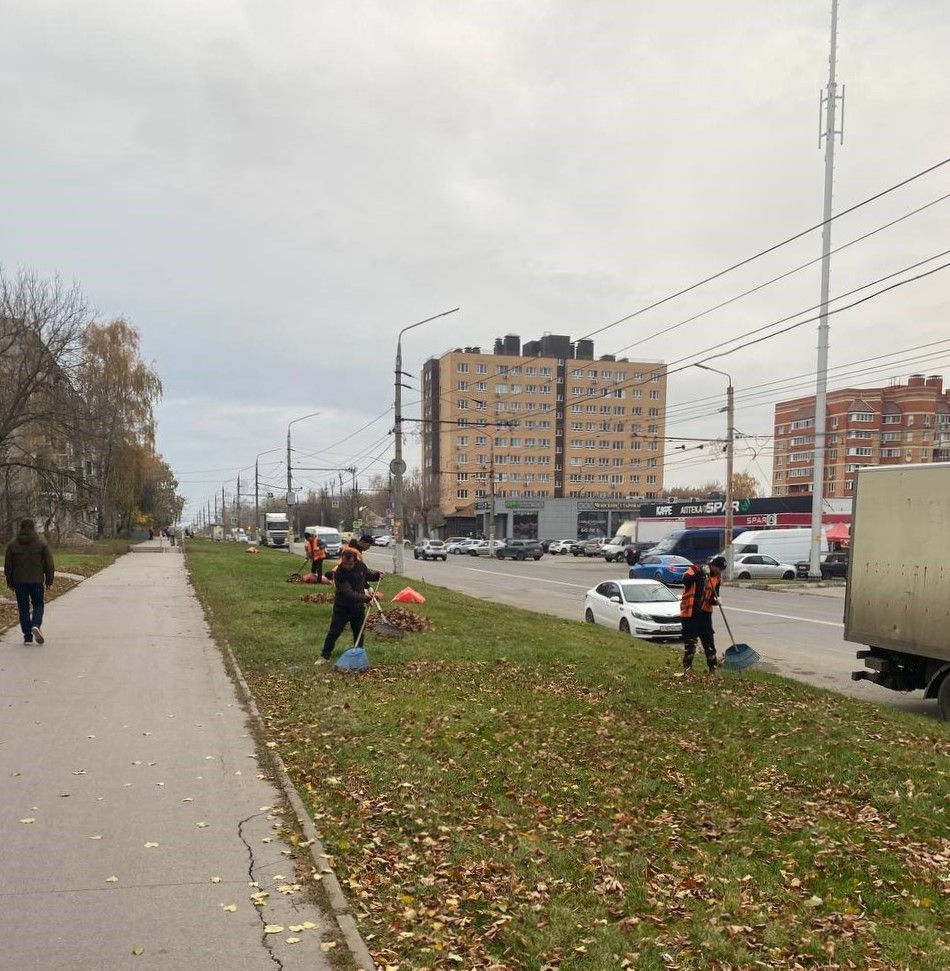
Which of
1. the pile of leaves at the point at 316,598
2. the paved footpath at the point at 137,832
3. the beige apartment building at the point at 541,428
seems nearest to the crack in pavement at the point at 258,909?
the paved footpath at the point at 137,832

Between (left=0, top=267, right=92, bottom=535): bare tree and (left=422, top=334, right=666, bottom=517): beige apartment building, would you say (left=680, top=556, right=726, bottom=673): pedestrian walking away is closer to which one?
(left=0, top=267, right=92, bottom=535): bare tree

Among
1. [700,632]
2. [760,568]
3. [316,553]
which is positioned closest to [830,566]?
[760,568]

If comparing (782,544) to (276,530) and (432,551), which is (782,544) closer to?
(432,551)

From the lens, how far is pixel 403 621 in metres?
14.8

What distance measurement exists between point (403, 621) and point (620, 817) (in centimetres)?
949

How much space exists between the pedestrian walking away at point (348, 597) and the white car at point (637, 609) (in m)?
8.33

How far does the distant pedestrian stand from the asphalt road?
11.2 metres

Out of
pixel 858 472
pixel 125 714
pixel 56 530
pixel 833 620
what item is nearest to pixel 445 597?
pixel 833 620

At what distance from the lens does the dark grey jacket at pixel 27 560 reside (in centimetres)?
1141

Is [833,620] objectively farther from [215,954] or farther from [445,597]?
[215,954]

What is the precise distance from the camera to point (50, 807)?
551cm

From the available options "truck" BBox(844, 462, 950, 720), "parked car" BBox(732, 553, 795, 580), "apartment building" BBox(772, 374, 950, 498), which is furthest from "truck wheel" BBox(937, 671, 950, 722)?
"apartment building" BBox(772, 374, 950, 498)

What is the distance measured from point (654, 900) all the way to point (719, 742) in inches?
134

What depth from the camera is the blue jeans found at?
11.8 m
